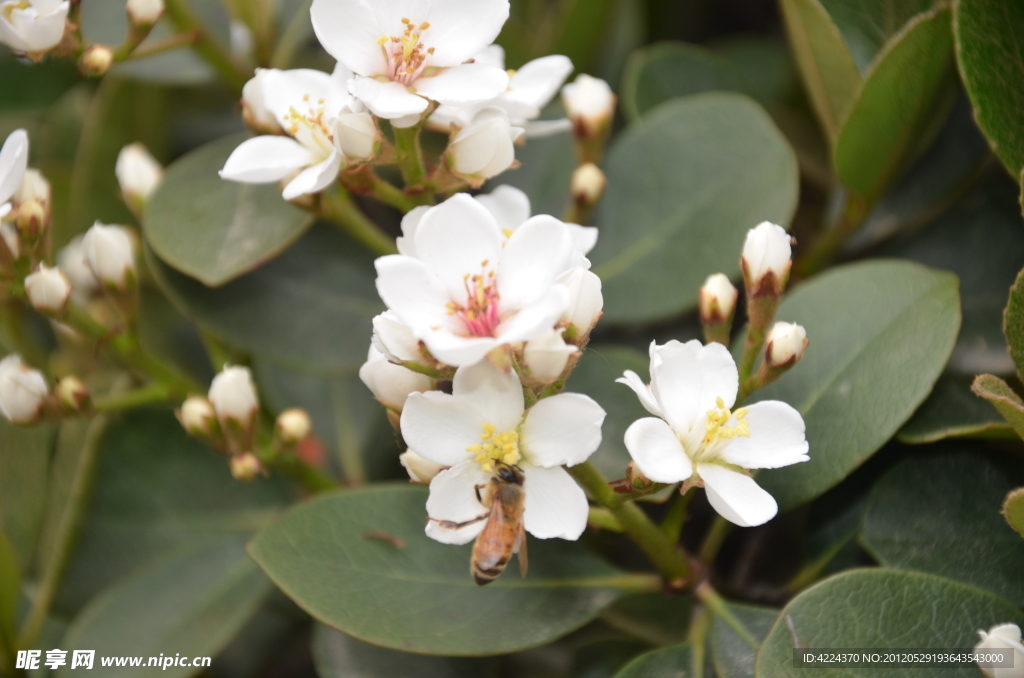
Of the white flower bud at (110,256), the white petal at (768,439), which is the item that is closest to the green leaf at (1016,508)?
the white petal at (768,439)

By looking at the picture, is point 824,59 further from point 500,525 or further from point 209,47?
point 209,47

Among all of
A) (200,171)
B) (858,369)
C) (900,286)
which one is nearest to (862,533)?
(858,369)

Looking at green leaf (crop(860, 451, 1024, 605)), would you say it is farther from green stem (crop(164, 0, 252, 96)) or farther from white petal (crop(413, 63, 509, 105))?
green stem (crop(164, 0, 252, 96))

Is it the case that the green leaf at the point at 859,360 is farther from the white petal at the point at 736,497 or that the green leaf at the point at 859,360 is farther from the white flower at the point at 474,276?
the white flower at the point at 474,276

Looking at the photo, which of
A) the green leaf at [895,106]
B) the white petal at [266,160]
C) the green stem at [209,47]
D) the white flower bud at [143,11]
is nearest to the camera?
the white petal at [266,160]

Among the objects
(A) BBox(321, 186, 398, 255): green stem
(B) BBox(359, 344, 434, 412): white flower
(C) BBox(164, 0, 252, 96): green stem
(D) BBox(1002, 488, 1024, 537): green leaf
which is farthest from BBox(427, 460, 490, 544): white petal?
(C) BBox(164, 0, 252, 96): green stem

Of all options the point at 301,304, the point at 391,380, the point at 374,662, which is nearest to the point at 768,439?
the point at 391,380
